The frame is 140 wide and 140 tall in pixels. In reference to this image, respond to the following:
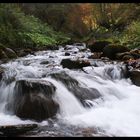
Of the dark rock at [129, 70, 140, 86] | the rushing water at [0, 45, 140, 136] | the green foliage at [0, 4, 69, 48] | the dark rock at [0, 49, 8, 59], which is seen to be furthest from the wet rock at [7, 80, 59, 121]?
the green foliage at [0, 4, 69, 48]

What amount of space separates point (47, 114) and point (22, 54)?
26.8 feet

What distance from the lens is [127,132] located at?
17.5 feet

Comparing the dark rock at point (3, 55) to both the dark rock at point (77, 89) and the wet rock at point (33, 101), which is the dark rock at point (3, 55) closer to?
the dark rock at point (77, 89)

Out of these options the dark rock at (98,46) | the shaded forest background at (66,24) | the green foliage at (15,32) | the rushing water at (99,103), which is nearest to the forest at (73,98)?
the rushing water at (99,103)

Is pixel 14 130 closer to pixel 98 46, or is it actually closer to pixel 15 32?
pixel 98 46

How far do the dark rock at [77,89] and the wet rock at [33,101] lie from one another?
67cm

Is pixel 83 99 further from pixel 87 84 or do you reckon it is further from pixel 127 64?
pixel 127 64

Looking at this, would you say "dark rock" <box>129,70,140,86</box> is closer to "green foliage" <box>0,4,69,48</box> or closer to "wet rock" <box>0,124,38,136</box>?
"wet rock" <box>0,124,38,136</box>

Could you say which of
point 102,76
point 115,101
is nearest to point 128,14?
point 102,76

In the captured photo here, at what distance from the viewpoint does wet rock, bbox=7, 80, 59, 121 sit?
6.05m

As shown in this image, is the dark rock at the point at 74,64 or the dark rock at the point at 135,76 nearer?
the dark rock at the point at 135,76

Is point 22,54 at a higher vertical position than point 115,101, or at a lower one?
higher

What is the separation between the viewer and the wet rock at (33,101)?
605 centimetres

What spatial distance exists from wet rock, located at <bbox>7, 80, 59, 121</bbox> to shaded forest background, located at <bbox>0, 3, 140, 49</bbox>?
23.9 ft
